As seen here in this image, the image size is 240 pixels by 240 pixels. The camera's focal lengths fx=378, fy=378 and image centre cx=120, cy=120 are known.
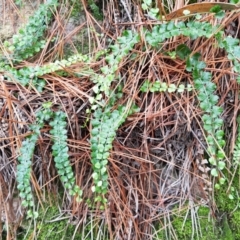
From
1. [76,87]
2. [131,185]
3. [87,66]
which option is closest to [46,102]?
[76,87]

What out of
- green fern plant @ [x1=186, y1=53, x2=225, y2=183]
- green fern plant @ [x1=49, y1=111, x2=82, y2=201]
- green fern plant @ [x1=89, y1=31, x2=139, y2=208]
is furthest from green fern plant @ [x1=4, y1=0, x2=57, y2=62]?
green fern plant @ [x1=186, y1=53, x2=225, y2=183]

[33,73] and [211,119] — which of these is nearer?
[211,119]

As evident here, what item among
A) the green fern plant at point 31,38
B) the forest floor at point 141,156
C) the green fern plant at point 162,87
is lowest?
the forest floor at point 141,156

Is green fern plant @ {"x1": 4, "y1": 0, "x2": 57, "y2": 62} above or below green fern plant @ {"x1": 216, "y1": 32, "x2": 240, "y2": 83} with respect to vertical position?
above

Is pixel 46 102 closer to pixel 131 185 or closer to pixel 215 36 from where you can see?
pixel 131 185

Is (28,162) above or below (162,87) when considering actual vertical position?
below

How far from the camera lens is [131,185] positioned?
150 cm

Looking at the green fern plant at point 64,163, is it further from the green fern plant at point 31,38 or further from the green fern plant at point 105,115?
the green fern plant at point 31,38

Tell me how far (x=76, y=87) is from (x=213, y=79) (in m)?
0.56

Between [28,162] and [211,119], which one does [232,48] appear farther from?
[28,162]

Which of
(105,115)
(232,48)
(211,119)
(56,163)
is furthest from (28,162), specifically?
(232,48)

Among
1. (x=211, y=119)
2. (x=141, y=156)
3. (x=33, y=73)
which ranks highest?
(x=33, y=73)

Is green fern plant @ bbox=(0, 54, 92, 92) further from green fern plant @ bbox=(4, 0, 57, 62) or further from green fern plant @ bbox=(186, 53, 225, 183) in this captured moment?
green fern plant @ bbox=(186, 53, 225, 183)

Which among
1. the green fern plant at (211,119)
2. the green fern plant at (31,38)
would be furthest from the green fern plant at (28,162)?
the green fern plant at (211,119)
